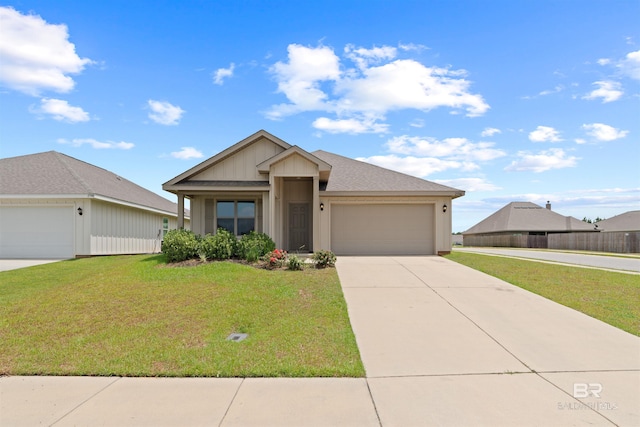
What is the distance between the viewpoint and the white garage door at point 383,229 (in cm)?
1538

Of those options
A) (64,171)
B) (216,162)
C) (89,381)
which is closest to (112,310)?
(89,381)

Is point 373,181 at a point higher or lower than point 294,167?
lower

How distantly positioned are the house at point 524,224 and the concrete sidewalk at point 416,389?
29.1 metres

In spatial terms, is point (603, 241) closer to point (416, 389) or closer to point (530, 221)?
point (530, 221)

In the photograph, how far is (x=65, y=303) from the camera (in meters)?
7.07

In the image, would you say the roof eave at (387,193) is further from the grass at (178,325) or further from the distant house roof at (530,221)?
the distant house roof at (530,221)

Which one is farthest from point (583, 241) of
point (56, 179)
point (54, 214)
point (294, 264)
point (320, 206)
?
point (56, 179)

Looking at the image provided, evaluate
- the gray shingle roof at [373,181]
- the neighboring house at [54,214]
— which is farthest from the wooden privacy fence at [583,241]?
the neighboring house at [54,214]

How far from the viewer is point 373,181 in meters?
16.0

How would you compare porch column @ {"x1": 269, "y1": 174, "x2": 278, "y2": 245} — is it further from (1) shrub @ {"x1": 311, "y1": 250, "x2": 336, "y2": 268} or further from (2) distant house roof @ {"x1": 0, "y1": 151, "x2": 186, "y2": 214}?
(2) distant house roof @ {"x1": 0, "y1": 151, "x2": 186, "y2": 214}

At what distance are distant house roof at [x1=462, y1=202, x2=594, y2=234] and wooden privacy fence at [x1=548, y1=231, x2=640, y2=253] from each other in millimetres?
6895

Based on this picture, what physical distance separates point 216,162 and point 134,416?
11608 mm

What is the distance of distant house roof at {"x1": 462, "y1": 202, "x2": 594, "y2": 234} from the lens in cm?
3412

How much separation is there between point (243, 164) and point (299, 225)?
3.69 meters
